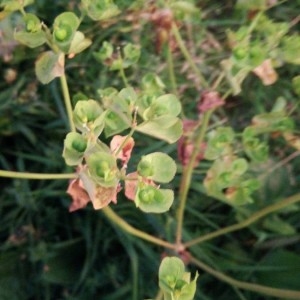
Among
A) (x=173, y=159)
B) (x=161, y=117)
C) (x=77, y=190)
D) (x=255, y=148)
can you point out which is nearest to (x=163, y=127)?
(x=161, y=117)

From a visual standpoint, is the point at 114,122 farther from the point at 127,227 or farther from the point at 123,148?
the point at 127,227

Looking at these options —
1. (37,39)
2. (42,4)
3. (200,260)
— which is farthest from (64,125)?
(37,39)

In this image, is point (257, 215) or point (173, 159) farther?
point (173, 159)

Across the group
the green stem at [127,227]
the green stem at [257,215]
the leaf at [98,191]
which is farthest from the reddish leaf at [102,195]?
the green stem at [257,215]

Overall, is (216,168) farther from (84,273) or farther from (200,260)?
A: (84,273)

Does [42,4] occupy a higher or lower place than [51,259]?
higher
